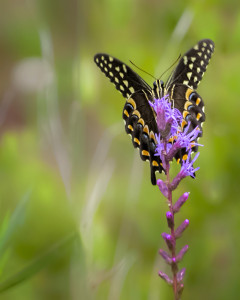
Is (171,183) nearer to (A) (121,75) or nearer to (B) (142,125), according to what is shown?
(B) (142,125)

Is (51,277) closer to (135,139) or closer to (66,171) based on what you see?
(66,171)

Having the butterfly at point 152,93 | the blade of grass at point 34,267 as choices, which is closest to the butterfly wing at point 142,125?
the butterfly at point 152,93

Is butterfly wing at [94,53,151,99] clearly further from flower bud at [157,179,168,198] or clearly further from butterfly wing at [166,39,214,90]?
flower bud at [157,179,168,198]

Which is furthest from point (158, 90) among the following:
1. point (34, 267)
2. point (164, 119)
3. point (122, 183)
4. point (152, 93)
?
point (122, 183)

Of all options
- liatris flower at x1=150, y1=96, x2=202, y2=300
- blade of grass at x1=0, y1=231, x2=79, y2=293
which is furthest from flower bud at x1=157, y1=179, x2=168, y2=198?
blade of grass at x1=0, y1=231, x2=79, y2=293

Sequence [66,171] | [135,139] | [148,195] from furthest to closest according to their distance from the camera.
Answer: [148,195] → [66,171] → [135,139]

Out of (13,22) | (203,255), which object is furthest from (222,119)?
(13,22)
